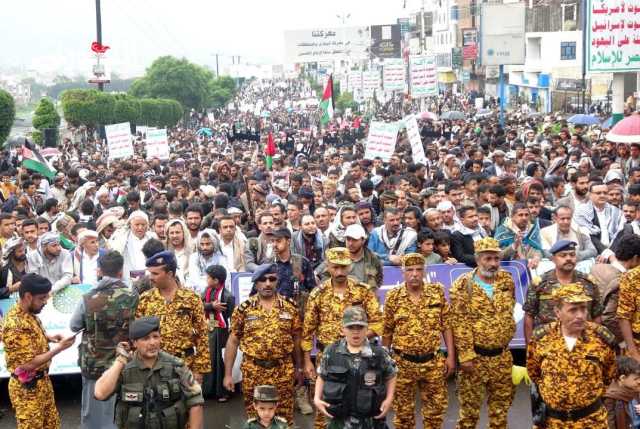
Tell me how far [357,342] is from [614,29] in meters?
18.3

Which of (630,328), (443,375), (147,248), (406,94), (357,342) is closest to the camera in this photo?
(357,342)

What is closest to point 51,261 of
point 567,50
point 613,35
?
point 613,35

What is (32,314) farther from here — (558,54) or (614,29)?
(558,54)

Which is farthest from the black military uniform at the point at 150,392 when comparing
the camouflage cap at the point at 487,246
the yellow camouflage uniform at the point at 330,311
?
the camouflage cap at the point at 487,246

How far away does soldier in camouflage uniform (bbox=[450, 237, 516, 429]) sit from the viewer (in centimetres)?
736

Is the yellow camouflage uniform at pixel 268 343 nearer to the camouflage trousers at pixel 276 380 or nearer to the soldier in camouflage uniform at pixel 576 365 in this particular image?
the camouflage trousers at pixel 276 380

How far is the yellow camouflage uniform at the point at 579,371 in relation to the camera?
19.6 feet

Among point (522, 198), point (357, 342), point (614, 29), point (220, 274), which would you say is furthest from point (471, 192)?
point (614, 29)

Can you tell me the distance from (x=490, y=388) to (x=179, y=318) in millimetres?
2396

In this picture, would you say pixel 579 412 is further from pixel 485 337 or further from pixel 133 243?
pixel 133 243

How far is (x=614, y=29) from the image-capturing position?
2259 cm

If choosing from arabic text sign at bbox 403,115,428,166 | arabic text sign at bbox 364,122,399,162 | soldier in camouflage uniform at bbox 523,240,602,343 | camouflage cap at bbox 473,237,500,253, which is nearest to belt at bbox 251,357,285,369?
camouflage cap at bbox 473,237,500,253

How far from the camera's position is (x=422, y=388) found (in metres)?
7.40

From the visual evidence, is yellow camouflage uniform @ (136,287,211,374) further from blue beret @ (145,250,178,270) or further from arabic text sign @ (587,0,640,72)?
arabic text sign @ (587,0,640,72)
